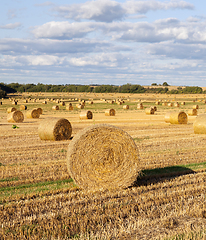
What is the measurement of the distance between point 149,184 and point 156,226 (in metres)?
2.73

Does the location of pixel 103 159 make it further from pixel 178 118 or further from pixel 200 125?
pixel 178 118

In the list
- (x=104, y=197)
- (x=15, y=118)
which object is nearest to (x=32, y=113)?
(x=15, y=118)

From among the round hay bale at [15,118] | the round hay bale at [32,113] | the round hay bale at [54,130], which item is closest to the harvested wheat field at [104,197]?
the round hay bale at [54,130]

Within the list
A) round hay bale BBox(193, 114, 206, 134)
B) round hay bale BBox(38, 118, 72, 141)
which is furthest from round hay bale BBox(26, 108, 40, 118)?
round hay bale BBox(193, 114, 206, 134)

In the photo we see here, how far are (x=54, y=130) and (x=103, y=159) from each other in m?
8.73

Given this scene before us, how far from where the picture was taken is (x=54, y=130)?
659 inches

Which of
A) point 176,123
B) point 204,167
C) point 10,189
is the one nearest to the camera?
point 10,189

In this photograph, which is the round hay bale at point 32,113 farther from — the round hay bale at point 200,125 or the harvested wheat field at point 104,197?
the harvested wheat field at point 104,197

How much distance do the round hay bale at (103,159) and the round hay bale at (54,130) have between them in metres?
8.34

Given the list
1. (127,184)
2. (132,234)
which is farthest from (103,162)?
(132,234)

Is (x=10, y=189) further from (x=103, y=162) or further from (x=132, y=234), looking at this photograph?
(x=132, y=234)

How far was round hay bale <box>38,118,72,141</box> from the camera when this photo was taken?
1677 cm

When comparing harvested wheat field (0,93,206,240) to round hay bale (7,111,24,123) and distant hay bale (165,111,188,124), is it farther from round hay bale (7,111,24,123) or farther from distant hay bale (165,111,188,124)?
round hay bale (7,111,24,123)

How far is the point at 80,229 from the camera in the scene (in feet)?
18.6
